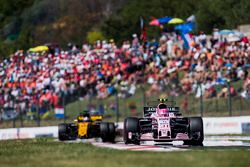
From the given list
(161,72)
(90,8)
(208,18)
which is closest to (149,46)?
(161,72)

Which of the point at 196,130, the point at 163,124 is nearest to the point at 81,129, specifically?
the point at 163,124

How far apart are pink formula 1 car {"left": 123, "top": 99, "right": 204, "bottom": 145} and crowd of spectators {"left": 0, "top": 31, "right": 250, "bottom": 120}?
29.7 feet

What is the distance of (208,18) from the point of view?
52.6 meters

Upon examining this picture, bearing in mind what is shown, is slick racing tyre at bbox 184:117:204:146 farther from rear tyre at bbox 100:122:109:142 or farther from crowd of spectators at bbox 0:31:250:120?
crowd of spectators at bbox 0:31:250:120

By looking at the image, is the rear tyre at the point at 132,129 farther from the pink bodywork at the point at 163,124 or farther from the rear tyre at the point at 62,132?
the rear tyre at the point at 62,132

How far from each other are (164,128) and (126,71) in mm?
16730

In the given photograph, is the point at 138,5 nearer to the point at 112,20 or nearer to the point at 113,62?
the point at 112,20

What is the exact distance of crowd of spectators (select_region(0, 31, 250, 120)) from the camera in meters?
33.8

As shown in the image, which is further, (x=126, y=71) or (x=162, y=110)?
(x=126, y=71)

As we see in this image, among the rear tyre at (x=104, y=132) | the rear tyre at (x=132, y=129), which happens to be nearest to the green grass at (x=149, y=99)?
the rear tyre at (x=104, y=132)

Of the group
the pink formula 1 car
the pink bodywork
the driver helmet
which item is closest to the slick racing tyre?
the pink formula 1 car

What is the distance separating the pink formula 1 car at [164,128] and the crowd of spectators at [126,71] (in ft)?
29.7

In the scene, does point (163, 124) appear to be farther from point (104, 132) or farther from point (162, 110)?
point (104, 132)

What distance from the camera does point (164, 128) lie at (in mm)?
22750
